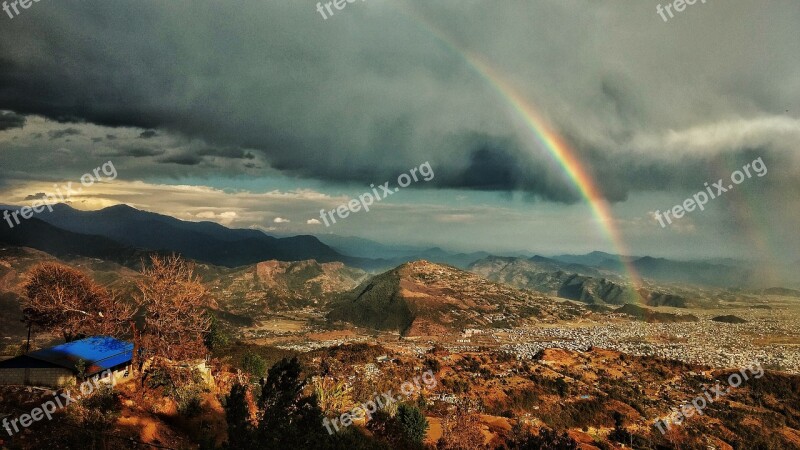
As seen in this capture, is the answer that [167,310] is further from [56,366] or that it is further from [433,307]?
[433,307]

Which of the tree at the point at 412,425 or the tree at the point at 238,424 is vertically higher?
the tree at the point at 238,424

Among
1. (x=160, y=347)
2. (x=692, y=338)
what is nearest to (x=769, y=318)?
(x=692, y=338)

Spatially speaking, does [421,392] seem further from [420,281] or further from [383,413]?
[420,281]

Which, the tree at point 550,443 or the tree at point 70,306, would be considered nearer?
the tree at point 550,443

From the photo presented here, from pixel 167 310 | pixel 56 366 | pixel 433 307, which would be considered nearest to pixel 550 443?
pixel 167 310

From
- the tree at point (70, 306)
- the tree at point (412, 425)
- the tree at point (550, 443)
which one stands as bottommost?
the tree at point (412, 425)

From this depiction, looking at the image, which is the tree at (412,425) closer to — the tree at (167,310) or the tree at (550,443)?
the tree at (550,443)

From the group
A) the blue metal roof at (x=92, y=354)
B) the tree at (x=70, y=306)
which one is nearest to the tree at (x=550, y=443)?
the tree at (x=70, y=306)

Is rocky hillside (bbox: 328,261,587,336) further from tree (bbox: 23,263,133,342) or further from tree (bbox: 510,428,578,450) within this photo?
tree (bbox: 510,428,578,450)
